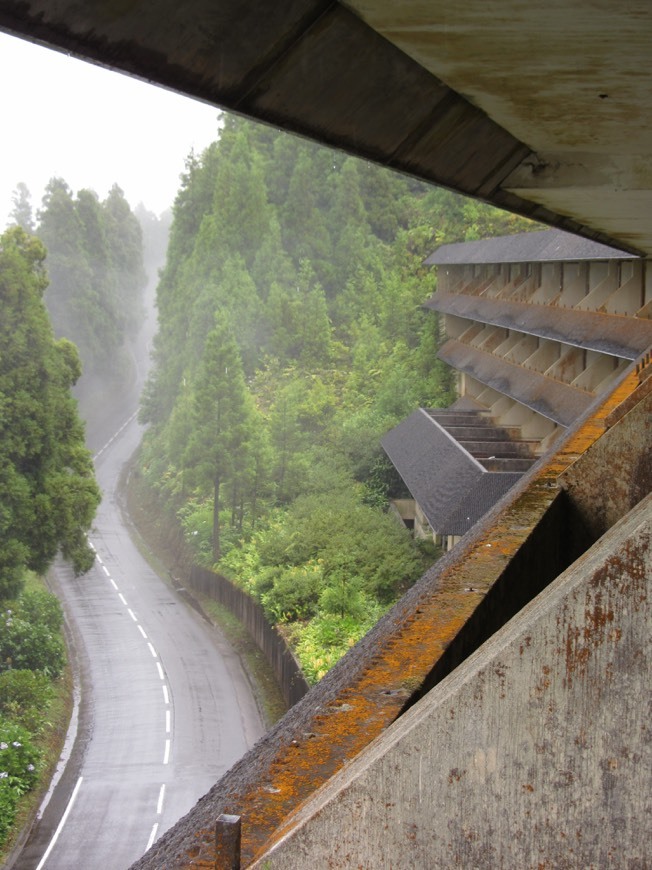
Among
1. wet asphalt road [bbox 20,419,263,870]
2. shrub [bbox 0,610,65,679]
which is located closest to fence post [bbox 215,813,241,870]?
wet asphalt road [bbox 20,419,263,870]

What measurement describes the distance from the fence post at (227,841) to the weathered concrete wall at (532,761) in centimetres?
8

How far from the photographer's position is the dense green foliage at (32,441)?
836 inches

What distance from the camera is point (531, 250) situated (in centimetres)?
2419

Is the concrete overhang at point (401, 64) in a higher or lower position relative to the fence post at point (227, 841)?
higher

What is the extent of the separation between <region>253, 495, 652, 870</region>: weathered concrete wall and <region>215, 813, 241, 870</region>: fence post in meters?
0.08

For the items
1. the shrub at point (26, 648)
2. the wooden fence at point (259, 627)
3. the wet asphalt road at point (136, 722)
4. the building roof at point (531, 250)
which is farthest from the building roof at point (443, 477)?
the shrub at point (26, 648)

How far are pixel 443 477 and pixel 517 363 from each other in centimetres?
650

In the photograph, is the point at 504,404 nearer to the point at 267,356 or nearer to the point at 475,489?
the point at 475,489

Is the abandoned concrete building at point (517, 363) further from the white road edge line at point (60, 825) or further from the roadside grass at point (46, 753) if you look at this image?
the roadside grass at point (46, 753)

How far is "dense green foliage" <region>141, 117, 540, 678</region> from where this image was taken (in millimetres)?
23953

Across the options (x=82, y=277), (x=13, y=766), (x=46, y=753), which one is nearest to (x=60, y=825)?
(x=13, y=766)

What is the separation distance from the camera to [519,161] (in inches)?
212

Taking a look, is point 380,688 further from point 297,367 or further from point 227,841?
point 297,367

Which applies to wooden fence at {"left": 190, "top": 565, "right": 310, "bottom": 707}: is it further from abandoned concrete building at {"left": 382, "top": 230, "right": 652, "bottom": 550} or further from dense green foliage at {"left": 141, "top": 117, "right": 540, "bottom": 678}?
abandoned concrete building at {"left": 382, "top": 230, "right": 652, "bottom": 550}
